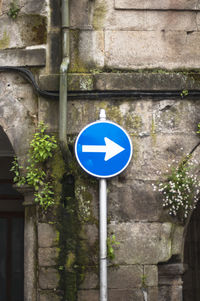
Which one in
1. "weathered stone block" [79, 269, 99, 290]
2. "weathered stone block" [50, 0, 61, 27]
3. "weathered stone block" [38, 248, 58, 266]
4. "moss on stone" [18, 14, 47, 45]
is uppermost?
"weathered stone block" [50, 0, 61, 27]

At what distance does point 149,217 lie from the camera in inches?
181

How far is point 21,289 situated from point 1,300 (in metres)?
0.33

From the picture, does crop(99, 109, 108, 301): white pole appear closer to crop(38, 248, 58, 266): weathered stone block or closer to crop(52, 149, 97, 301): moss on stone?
crop(52, 149, 97, 301): moss on stone

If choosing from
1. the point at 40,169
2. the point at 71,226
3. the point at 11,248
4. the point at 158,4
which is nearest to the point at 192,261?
the point at 11,248

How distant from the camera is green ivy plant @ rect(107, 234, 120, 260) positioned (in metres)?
4.47

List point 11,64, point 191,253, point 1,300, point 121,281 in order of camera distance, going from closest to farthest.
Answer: point 121,281, point 11,64, point 1,300, point 191,253

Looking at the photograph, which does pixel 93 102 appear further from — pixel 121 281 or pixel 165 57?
pixel 121 281

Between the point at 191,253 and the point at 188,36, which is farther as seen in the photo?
the point at 191,253

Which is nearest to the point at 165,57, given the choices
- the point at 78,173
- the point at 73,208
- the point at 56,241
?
the point at 78,173

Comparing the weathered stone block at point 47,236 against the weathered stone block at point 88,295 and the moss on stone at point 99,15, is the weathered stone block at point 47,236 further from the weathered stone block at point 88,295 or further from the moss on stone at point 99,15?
the moss on stone at point 99,15

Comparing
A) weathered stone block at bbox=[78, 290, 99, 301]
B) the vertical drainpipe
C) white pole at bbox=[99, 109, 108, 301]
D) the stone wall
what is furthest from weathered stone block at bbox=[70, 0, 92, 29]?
weathered stone block at bbox=[78, 290, 99, 301]

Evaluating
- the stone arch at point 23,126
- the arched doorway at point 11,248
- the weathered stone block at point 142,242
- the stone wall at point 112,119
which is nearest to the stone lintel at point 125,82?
the stone wall at point 112,119

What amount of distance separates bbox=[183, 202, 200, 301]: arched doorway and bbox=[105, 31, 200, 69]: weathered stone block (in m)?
3.28

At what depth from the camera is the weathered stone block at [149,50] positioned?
483 cm
